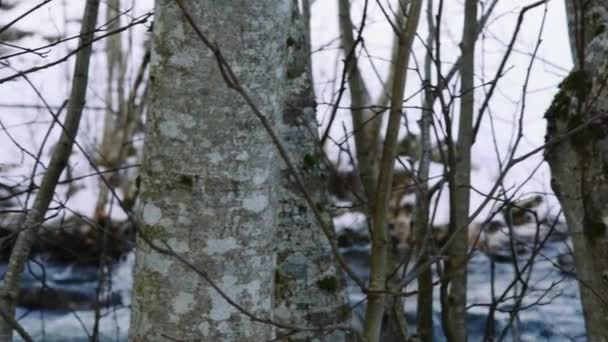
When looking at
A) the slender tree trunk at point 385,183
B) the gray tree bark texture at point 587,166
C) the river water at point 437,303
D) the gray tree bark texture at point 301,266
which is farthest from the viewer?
the river water at point 437,303

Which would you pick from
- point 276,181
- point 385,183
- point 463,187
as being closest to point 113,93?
point 463,187

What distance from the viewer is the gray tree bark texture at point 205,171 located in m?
1.43

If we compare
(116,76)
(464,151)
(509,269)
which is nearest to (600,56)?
(464,151)

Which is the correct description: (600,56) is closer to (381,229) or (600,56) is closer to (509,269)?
(381,229)

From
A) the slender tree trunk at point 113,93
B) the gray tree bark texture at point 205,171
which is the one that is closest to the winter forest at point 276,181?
the gray tree bark texture at point 205,171

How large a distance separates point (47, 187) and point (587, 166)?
1.64 metres

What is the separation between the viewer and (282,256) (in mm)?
2594

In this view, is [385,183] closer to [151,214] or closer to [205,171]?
[205,171]

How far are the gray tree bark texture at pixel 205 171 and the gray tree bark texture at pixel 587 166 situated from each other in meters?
1.26

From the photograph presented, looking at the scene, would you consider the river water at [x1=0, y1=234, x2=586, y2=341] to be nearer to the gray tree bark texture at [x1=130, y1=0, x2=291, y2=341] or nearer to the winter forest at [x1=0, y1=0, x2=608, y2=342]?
the winter forest at [x1=0, y1=0, x2=608, y2=342]

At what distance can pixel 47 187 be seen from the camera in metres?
2.56

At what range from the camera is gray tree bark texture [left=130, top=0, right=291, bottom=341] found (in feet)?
4.70

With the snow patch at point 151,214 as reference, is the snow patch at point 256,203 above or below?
above

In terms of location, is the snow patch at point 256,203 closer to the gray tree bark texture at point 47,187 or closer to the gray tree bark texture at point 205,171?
the gray tree bark texture at point 205,171
